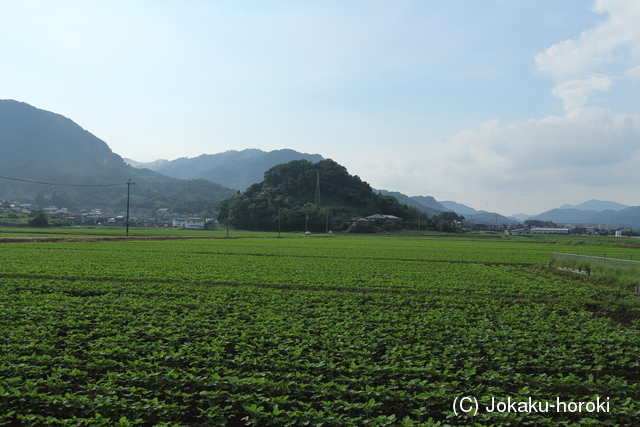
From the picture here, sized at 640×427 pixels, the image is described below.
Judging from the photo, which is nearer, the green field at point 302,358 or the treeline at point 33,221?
the green field at point 302,358

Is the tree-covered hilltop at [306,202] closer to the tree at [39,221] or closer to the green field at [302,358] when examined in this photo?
the tree at [39,221]

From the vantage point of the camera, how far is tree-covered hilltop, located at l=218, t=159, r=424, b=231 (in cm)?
11388

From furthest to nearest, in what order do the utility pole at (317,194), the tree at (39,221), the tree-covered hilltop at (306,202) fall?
the utility pole at (317,194) → the tree-covered hilltop at (306,202) → the tree at (39,221)

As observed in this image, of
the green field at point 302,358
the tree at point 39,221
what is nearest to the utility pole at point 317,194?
the tree at point 39,221

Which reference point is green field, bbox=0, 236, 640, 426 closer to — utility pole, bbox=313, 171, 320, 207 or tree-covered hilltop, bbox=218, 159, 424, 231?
tree-covered hilltop, bbox=218, 159, 424, 231

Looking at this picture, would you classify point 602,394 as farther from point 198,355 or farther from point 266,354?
point 198,355

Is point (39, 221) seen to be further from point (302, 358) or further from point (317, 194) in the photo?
point (302, 358)

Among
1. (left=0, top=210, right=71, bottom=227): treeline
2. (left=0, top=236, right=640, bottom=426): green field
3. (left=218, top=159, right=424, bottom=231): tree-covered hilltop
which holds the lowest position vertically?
(left=0, top=236, right=640, bottom=426): green field

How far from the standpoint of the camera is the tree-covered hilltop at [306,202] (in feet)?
374

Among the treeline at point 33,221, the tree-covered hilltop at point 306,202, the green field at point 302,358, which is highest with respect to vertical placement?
the tree-covered hilltop at point 306,202

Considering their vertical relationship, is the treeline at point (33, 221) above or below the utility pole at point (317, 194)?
below

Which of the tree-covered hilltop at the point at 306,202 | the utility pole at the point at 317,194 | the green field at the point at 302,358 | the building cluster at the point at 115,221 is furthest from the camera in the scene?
the utility pole at the point at 317,194

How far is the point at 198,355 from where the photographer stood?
8.15 metres

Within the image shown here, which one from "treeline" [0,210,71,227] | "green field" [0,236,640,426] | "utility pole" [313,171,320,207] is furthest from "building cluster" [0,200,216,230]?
"green field" [0,236,640,426]
